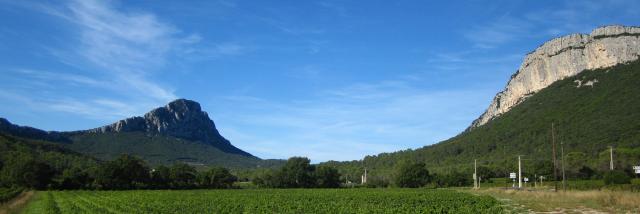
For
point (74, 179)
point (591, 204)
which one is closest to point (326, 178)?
point (74, 179)

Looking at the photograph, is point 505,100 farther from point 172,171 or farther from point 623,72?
point 172,171

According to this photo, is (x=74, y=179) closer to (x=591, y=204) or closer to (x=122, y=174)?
(x=122, y=174)

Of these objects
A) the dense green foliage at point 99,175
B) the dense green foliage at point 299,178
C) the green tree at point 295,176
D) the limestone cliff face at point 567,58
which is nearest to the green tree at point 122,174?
the dense green foliage at point 99,175

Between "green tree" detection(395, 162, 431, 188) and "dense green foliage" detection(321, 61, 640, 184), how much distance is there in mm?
6253

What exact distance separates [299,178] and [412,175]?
2342 cm

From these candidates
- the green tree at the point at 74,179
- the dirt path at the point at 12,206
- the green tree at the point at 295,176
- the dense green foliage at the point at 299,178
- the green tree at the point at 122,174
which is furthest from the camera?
the green tree at the point at 295,176

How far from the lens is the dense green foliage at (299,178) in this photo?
119 m

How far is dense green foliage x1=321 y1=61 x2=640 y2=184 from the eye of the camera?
9438 cm

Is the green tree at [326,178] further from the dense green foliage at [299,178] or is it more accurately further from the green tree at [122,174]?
the green tree at [122,174]

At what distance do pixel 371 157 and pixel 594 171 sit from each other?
107093 millimetres

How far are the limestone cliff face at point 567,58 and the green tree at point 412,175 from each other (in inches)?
2139

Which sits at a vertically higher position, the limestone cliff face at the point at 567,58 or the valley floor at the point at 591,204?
the limestone cliff face at the point at 567,58

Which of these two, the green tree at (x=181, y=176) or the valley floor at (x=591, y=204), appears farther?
the green tree at (x=181, y=176)

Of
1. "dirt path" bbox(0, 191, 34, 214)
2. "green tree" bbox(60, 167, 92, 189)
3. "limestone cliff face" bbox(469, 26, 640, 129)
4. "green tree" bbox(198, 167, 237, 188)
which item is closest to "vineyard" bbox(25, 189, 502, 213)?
"dirt path" bbox(0, 191, 34, 214)
